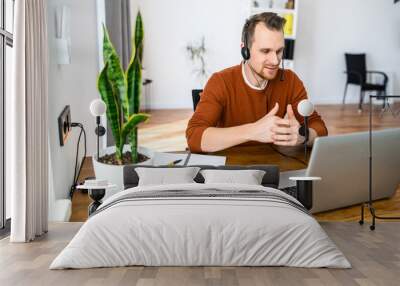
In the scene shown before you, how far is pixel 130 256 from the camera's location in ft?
6.84

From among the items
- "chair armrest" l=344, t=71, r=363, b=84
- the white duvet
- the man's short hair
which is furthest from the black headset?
"chair armrest" l=344, t=71, r=363, b=84

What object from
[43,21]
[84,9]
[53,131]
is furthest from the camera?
[84,9]

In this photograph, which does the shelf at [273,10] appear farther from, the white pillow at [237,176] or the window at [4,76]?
the white pillow at [237,176]

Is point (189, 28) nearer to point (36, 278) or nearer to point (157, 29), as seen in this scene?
point (157, 29)

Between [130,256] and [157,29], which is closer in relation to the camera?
[130,256]

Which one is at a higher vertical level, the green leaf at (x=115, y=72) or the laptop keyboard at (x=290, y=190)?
the green leaf at (x=115, y=72)

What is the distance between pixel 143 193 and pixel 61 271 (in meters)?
0.41

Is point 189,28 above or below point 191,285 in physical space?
above

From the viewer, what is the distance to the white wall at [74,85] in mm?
3258

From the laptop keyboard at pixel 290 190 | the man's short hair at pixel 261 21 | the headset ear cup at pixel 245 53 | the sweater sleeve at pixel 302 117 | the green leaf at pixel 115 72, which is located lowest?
the laptop keyboard at pixel 290 190

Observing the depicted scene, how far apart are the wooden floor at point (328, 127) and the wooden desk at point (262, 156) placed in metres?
0.39

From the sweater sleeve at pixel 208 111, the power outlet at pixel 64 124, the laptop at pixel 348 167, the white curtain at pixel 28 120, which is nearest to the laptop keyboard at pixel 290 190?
the laptop at pixel 348 167

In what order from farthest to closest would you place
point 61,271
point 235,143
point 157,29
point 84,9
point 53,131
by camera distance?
point 157,29
point 84,9
point 53,131
point 235,143
point 61,271

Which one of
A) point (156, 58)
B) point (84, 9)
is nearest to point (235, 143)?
point (84, 9)
